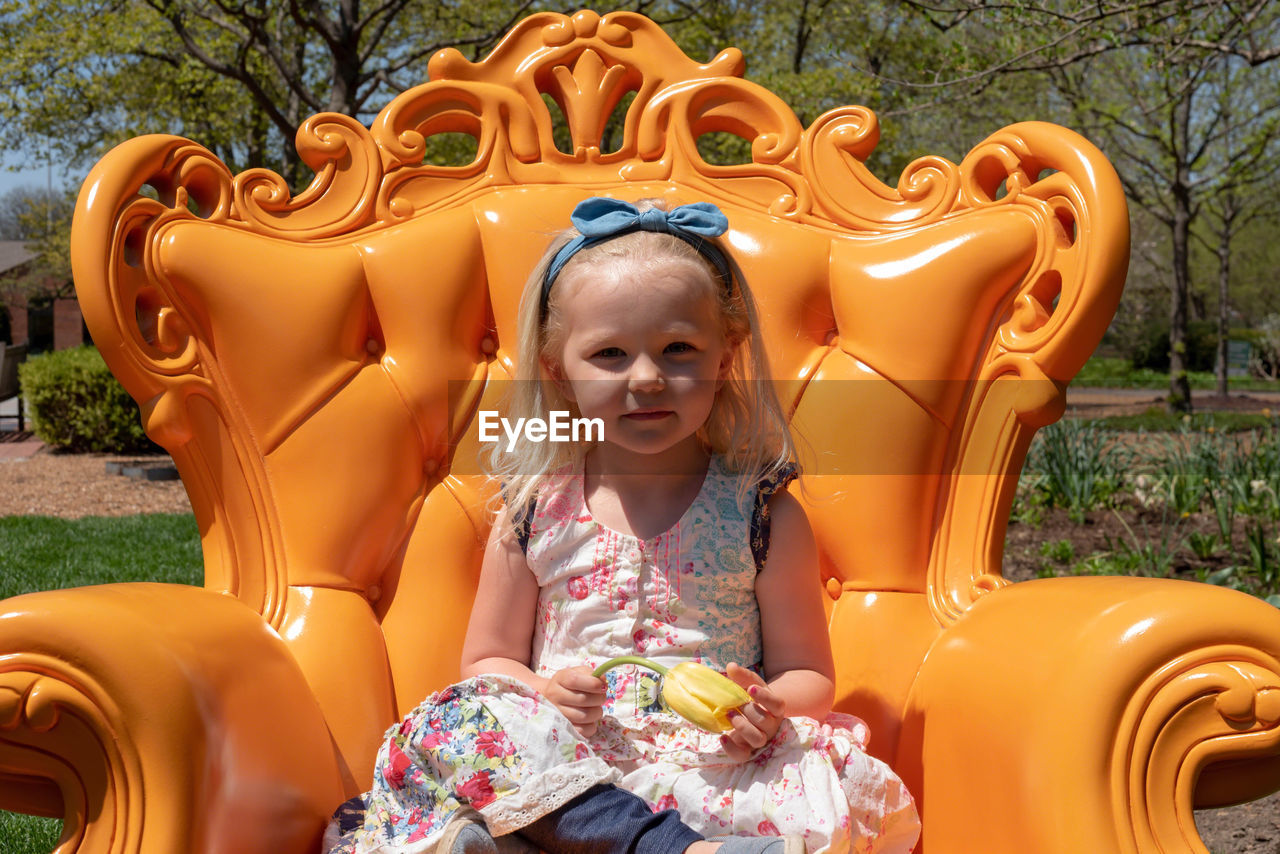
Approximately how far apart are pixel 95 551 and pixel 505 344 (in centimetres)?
457

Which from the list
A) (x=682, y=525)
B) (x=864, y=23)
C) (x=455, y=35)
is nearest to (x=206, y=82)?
(x=455, y=35)

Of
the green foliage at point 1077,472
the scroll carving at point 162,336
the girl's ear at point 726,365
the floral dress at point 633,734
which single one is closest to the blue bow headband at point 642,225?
the girl's ear at point 726,365

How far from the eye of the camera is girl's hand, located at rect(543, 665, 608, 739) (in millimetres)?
1487

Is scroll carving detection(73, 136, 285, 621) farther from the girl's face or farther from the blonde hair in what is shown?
the girl's face

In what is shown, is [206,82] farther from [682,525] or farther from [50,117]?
[682,525]

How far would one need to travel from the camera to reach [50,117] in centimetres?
1186

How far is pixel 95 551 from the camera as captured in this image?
18.8 feet

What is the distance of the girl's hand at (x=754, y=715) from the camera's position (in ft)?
4.72

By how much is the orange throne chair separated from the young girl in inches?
8.0

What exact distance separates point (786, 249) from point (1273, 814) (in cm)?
207

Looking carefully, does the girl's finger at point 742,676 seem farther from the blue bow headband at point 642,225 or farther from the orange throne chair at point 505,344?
the blue bow headband at point 642,225

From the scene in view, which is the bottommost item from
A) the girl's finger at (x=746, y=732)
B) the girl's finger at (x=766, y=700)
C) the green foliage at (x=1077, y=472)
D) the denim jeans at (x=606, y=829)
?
the green foliage at (x=1077, y=472)

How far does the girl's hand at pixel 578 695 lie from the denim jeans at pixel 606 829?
0.14 metres

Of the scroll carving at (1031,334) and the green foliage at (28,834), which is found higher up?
the scroll carving at (1031,334)
